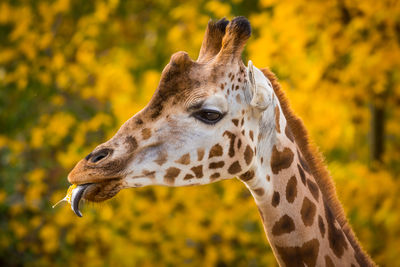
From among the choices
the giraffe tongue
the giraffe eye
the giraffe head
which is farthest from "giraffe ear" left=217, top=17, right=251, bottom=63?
the giraffe tongue

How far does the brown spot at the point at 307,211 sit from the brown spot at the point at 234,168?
1.36ft

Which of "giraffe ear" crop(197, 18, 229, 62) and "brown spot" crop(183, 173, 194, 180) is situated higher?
"giraffe ear" crop(197, 18, 229, 62)

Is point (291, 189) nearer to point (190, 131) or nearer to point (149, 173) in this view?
point (190, 131)

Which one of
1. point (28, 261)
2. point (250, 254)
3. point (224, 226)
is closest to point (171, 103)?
point (224, 226)

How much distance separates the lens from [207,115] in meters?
2.53

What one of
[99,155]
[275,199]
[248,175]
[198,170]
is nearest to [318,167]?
[275,199]

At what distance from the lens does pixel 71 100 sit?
9211 mm

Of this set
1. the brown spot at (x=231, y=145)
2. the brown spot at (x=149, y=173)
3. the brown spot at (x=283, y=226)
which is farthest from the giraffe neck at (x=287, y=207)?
the brown spot at (x=149, y=173)

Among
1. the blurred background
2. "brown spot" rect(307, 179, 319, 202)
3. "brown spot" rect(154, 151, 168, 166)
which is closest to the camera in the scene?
"brown spot" rect(154, 151, 168, 166)

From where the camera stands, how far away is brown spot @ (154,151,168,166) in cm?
249

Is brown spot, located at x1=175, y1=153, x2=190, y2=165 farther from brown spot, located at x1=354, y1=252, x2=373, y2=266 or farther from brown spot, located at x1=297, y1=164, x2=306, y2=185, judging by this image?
brown spot, located at x1=354, y1=252, x2=373, y2=266

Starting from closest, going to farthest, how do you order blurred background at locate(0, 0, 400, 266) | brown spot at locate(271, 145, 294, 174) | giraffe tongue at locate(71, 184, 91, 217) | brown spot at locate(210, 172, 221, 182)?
giraffe tongue at locate(71, 184, 91, 217)
brown spot at locate(210, 172, 221, 182)
brown spot at locate(271, 145, 294, 174)
blurred background at locate(0, 0, 400, 266)

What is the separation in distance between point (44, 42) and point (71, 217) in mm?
2868

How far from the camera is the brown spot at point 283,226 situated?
268 centimetres
